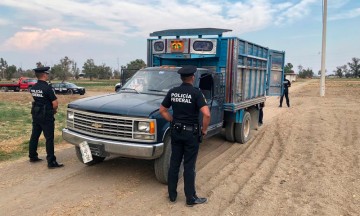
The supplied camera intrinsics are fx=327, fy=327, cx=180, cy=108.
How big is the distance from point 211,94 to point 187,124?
247 cm

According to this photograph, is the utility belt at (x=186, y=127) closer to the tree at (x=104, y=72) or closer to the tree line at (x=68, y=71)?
the tree line at (x=68, y=71)

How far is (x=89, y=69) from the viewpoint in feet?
301

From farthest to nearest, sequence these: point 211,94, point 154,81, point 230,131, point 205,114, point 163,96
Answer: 1. point 230,131
2. point 211,94
3. point 154,81
4. point 163,96
5. point 205,114

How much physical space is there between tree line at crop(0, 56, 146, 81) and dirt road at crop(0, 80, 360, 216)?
55.6m

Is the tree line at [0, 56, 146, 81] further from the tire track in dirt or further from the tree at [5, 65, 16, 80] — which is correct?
the tire track in dirt

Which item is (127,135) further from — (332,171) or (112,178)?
(332,171)

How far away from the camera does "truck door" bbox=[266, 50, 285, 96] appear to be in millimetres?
11477

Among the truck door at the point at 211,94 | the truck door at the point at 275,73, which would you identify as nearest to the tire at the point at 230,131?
the truck door at the point at 211,94

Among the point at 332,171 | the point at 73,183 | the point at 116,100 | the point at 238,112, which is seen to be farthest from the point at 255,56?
the point at 73,183

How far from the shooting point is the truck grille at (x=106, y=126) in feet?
16.9

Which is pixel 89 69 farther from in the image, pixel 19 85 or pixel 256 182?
pixel 256 182

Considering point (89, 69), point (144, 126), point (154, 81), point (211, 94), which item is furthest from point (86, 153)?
point (89, 69)

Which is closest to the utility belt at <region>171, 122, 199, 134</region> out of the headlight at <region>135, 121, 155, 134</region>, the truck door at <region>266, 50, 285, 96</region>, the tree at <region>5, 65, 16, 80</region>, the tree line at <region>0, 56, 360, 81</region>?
the headlight at <region>135, 121, 155, 134</region>

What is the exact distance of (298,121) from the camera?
12.5 m
